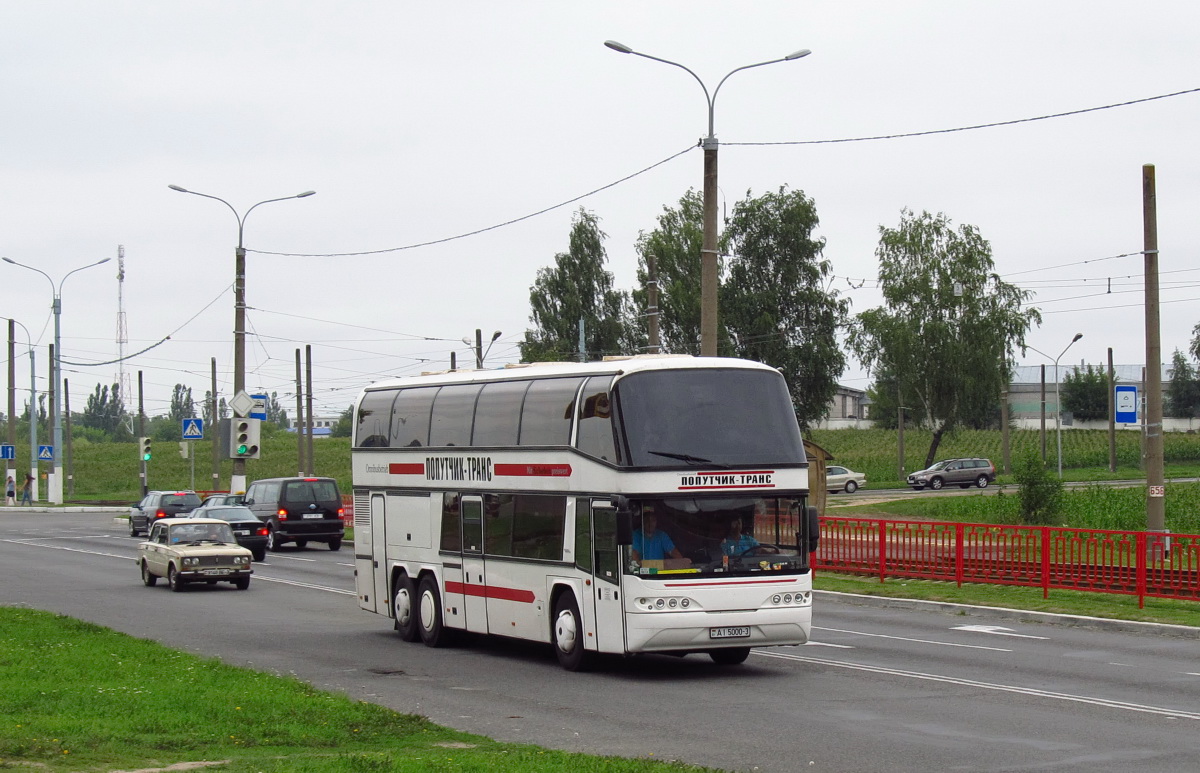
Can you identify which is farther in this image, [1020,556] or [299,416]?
[299,416]

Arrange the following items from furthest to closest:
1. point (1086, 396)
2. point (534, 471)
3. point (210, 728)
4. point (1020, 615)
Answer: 1. point (1086, 396)
2. point (1020, 615)
3. point (534, 471)
4. point (210, 728)

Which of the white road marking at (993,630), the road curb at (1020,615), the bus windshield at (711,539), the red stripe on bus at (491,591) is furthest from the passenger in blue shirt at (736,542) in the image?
the road curb at (1020,615)

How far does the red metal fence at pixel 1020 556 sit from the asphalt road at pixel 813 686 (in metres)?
1.74

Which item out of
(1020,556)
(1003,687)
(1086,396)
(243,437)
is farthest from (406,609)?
(1086,396)

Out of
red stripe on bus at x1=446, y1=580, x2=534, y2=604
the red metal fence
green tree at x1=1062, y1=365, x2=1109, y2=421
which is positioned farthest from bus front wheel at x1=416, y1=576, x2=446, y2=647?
green tree at x1=1062, y1=365, x2=1109, y2=421

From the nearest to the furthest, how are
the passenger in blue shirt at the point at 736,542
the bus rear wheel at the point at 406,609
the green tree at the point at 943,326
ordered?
1. the passenger in blue shirt at the point at 736,542
2. the bus rear wheel at the point at 406,609
3. the green tree at the point at 943,326

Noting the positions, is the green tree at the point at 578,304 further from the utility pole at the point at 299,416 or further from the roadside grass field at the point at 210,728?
the roadside grass field at the point at 210,728

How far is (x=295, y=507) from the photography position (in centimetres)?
4009

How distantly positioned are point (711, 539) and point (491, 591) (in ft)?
11.4

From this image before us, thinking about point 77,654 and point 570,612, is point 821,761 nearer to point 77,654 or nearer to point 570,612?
point 570,612

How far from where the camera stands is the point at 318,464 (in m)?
102

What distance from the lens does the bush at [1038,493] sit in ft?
117

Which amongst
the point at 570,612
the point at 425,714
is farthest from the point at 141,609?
the point at 425,714

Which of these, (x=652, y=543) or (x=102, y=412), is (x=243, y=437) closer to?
(x=652, y=543)
